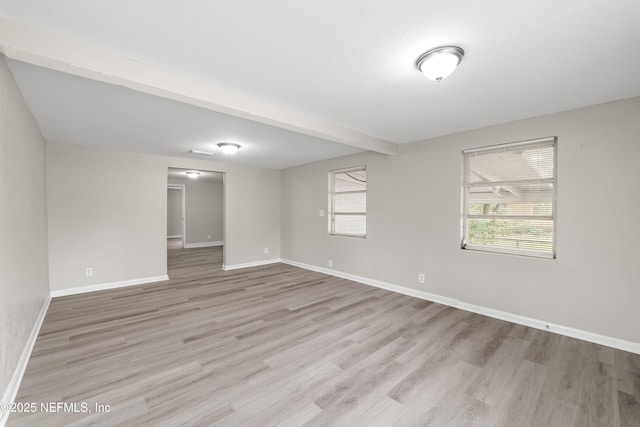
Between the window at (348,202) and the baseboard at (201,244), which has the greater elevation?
the window at (348,202)

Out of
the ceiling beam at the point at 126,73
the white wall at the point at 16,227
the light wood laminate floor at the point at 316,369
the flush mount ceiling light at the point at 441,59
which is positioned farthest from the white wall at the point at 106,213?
the flush mount ceiling light at the point at 441,59

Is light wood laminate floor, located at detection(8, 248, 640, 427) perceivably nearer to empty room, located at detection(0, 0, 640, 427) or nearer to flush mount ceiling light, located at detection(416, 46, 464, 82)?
empty room, located at detection(0, 0, 640, 427)

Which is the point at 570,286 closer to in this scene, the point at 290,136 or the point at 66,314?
the point at 290,136

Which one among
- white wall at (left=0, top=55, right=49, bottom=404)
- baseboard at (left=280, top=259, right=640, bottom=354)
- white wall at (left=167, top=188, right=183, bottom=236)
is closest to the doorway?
white wall at (left=167, top=188, right=183, bottom=236)

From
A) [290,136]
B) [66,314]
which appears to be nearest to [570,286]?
[290,136]

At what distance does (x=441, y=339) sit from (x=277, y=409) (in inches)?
70.6

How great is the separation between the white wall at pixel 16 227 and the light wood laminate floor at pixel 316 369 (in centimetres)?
36

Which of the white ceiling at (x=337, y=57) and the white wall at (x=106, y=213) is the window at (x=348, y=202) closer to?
the white ceiling at (x=337, y=57)

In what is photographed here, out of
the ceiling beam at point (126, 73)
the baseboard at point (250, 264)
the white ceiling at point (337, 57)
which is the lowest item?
the baseboard at point (250, 264)

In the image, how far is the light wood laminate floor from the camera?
170 cm

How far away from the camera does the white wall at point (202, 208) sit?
9164 mm

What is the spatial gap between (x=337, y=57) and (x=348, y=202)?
3572mm

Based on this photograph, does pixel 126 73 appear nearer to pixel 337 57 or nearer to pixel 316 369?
pixel 337 57

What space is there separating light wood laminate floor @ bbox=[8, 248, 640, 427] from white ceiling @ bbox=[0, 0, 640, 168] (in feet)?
7.24
